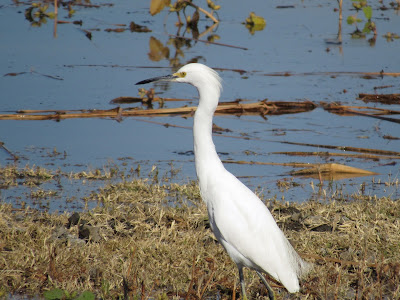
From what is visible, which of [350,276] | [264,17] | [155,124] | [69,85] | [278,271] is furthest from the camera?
[264,17]

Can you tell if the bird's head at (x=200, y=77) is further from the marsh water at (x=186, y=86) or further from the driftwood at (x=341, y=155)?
the driftwood at (x=341, y=155)

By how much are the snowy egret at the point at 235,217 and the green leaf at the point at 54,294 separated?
0.83 m

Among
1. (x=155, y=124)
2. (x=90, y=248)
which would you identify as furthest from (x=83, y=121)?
(x=90, y=248)

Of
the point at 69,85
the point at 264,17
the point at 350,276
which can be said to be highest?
the point at 264,17

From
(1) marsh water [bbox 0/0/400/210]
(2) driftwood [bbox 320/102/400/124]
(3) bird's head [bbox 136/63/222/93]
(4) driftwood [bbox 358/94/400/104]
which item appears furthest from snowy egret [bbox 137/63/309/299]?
(4) driftwood [bbox 358/94/400/104]

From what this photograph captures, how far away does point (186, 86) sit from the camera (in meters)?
7.57

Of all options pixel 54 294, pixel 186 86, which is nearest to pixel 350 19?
pixel 186 86

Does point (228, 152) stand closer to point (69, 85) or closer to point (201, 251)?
point (201, 251)

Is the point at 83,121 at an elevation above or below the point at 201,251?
above

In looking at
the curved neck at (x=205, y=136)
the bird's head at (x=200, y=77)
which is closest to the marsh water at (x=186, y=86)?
the curved neck at (x=205, y=136)

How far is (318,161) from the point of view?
5617mm

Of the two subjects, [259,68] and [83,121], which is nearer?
[83,121]

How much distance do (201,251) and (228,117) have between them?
2983 mm

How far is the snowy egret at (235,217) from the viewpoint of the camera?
3.43 metres
